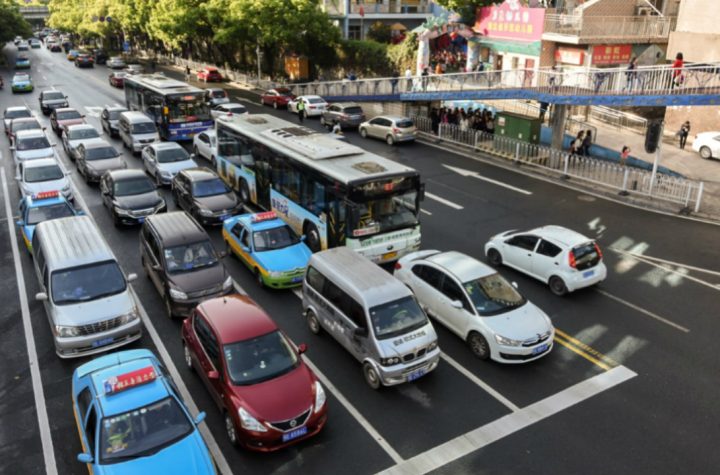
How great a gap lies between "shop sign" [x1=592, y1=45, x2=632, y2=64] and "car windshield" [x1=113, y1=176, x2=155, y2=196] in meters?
26.0

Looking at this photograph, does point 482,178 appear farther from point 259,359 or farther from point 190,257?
point 259,359

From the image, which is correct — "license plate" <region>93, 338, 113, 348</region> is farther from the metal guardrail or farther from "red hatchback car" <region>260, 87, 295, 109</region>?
"red hatchback car" <region>260, 87, 295, 109</region>

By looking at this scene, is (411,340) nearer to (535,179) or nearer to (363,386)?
(363,386)

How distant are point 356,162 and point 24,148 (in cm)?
1739

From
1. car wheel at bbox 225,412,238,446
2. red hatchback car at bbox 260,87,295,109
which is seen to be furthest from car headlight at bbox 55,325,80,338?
red hatchback car at bbox 260,87,295,109

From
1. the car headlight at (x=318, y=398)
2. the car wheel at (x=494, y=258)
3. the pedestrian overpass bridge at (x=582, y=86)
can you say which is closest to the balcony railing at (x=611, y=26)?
the pedestrian overpass bridge at (x=582, y=86)

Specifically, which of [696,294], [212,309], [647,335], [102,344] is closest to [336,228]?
[212,309]

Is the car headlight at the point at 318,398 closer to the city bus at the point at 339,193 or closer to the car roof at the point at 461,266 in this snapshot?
the car roof at the point at 461,266

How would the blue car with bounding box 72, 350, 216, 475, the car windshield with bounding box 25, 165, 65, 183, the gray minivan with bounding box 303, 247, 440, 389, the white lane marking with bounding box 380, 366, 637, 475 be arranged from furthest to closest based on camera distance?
the car windshield with bounding box 25, 165, 65, 183, the gray minivan with bounding box 303, 247, 440, 389, the white lane marking with bounding box 380, 366, 637, 475, the blue car with bounding box 72, 350, 216, 475

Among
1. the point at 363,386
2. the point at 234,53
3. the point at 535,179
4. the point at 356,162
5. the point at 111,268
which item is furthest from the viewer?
the point at 234,53

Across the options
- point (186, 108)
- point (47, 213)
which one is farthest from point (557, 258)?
point (186, 108)

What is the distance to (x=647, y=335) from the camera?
13.8m

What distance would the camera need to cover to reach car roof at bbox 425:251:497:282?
13.4 metres

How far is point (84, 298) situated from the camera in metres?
13.0
